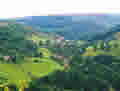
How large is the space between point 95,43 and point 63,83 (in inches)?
17.2

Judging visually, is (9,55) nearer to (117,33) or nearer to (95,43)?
(95,43)

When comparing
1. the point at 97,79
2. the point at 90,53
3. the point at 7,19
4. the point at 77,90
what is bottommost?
the point at 77,90

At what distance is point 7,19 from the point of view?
4.46ft

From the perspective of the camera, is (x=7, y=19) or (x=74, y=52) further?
(x=7, y=19)

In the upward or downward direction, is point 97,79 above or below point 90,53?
below

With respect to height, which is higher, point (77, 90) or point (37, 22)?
point (37, 22)

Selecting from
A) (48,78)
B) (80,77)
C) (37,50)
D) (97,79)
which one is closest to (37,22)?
(37,50)

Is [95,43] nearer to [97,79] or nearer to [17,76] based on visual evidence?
[97,79]

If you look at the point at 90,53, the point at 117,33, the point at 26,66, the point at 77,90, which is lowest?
the point at 77,90

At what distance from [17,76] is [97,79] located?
2.30ft

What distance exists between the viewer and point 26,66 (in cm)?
131

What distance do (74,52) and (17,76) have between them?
0.55m

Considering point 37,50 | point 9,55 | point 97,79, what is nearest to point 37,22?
point 37,50

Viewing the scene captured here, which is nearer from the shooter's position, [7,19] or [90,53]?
[90,53]
